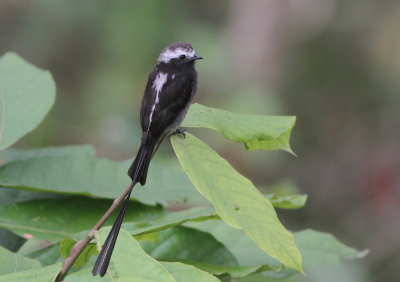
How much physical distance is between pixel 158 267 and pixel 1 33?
749cm

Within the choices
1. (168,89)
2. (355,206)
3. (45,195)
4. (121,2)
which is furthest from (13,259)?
(121,2)

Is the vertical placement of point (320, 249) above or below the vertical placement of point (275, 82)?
above

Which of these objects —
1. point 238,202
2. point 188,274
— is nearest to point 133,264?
point 188,274

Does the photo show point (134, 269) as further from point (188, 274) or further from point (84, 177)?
point (84, 177)

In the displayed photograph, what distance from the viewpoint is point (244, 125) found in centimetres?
156

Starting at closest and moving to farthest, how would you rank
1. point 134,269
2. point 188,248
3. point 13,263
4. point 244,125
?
point 134,269
point 13,263
point 244,125
point 188,248

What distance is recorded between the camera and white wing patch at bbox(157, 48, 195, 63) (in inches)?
75.3

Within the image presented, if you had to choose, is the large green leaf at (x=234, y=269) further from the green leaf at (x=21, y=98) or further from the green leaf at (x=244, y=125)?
the green leaf at (x=21, y=98)

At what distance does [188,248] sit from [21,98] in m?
0.68

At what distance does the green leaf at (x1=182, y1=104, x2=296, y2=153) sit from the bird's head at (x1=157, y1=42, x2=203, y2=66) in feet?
1.07

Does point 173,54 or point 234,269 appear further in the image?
point 173,54

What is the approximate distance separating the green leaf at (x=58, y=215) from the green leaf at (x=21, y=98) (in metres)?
0.19

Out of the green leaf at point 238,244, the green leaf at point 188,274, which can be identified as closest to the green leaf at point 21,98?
the green leaf at point 238,244

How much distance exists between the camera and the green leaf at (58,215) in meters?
1.74
